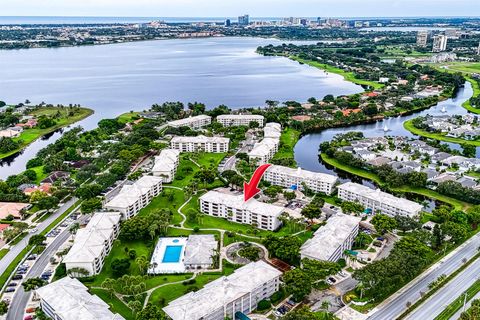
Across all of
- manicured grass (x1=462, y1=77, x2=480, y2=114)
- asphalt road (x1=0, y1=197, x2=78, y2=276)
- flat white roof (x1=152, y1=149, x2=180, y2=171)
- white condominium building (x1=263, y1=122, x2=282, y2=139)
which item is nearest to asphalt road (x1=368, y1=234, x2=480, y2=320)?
asphalt road (x1=0, y1=197, x2=78, y2=276)

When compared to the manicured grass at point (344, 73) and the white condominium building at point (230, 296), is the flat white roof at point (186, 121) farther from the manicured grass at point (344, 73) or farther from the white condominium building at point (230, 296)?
the manicured grass at point (344, 73)

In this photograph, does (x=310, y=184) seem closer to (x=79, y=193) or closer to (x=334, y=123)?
(x=79, y=193)

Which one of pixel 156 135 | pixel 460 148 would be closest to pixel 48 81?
pixel 156 135

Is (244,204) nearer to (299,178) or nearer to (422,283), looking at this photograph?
(299,178)

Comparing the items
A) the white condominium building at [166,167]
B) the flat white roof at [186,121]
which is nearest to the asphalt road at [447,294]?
the white condominium building at [166,167]

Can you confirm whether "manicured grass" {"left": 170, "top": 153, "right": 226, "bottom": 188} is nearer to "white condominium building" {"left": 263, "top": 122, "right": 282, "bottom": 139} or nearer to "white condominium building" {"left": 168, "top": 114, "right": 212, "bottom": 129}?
"white condominium building" {"left": 263, "top": 122, "right": 282, "bottom": 139}

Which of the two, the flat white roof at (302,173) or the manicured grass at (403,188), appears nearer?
the manicured grass at (403,188)

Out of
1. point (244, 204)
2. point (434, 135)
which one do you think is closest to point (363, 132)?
point (434, 135)
